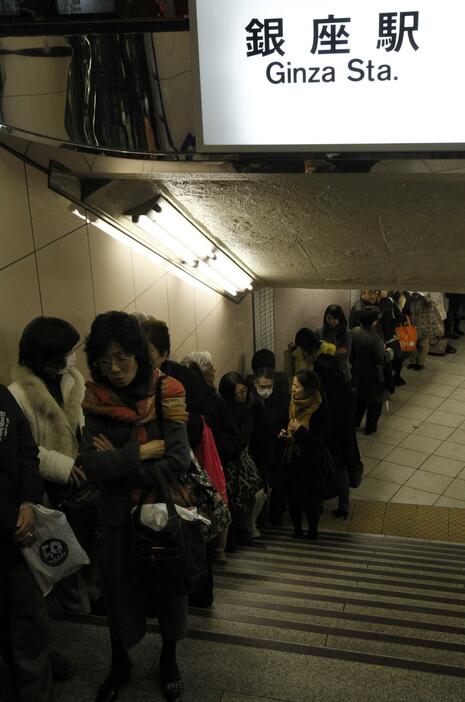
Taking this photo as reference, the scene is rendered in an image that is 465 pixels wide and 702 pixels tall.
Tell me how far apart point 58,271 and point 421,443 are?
17.2 feet

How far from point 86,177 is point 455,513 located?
4.47 meters

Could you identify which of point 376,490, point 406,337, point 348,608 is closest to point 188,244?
point 348,608

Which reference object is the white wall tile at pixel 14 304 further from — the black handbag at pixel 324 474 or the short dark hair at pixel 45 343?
the black handbag at pixel 324 474

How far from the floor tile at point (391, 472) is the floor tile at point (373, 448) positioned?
210 millimetres

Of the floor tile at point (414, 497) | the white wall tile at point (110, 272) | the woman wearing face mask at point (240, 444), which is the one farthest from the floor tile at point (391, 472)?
the white wall tile at point (110, 272)

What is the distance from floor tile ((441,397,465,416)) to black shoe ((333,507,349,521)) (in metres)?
3.14

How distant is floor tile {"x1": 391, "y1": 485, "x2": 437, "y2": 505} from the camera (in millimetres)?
6085

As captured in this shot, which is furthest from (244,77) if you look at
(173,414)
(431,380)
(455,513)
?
(431,380)

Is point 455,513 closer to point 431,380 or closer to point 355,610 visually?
point 355,610

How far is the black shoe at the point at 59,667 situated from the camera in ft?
7.93

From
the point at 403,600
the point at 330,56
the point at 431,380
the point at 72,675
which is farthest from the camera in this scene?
the point at 431,380

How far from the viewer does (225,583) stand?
369cm

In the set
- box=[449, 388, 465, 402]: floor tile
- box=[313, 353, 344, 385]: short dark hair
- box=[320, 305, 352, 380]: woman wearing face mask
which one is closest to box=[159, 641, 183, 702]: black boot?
box=[313, 353, 344, 385]: short dark hair

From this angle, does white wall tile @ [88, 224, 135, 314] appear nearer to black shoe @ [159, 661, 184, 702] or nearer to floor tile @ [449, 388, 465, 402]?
black shoe @ [159, 661, 184, 702]
